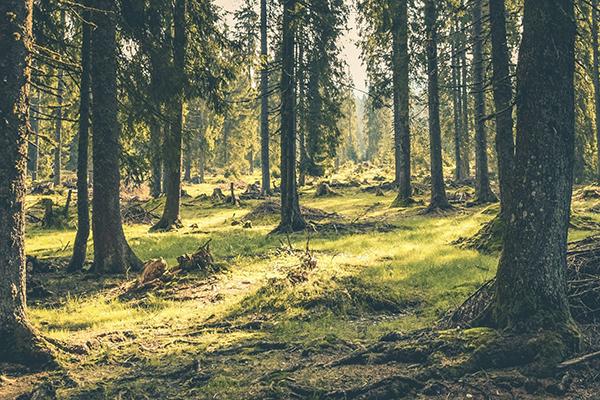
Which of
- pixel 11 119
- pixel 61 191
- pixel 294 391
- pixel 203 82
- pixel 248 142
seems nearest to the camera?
pixel 294 391

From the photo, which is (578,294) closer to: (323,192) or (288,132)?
(288,132)

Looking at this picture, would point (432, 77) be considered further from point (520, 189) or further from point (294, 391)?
point (294, 391)

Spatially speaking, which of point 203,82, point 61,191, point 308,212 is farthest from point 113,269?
point 61,191

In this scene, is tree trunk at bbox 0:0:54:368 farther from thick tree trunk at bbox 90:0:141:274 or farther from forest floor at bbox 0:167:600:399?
thick tree trunk at bbox 90:0:141:274

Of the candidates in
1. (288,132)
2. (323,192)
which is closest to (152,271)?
(288,132)

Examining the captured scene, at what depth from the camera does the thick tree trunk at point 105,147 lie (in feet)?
35.0

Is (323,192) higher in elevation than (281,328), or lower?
higher

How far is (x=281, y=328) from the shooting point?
7.34 m

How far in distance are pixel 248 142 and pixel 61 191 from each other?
22.0m

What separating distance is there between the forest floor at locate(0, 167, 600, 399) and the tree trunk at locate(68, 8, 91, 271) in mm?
718

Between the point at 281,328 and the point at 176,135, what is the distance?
777 cm

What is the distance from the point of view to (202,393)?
5.10 m

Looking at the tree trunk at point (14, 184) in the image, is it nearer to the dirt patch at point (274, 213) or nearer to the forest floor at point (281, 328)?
the forest floor at point (281, 328)

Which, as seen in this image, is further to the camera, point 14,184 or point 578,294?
point 578,294
